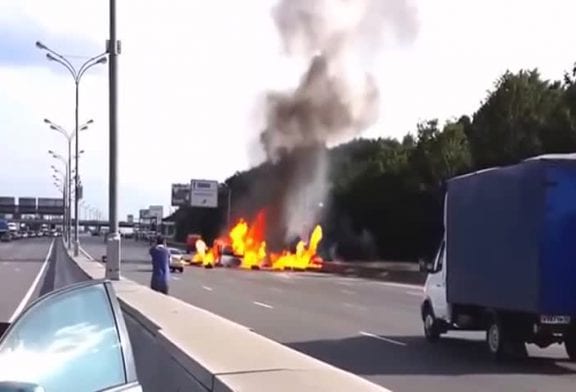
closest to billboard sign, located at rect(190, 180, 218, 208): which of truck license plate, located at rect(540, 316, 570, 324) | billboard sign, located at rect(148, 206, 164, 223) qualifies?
billboard sign, located at rect(148, 206, 164, 223)

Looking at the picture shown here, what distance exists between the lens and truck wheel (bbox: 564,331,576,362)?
17.7m

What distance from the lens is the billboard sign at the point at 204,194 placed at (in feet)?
351

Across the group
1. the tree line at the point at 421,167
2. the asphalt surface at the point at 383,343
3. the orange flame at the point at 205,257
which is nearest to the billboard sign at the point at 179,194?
the tree line at the point at 421,167

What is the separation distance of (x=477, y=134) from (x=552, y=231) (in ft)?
197

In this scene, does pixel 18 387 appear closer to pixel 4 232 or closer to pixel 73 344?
pixel 73 344

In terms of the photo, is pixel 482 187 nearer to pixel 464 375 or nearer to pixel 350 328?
pixel 464 375

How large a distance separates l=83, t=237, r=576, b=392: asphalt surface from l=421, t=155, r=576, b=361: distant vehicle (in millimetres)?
611

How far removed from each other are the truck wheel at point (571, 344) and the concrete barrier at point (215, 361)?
6.33 m

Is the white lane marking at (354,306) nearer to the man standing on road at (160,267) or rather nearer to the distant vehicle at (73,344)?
the man standing on road at (160,267)

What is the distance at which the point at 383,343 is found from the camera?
21.6 m

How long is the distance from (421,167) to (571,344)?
68.6m

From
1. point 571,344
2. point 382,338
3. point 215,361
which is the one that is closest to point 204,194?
point 382,338

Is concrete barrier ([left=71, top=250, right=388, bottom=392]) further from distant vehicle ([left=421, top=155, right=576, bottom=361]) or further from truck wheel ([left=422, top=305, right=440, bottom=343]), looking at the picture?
truck wheel ([left=422, top=305, right=440, bottom=343])

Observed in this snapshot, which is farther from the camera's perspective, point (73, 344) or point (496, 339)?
point (496, 339)
